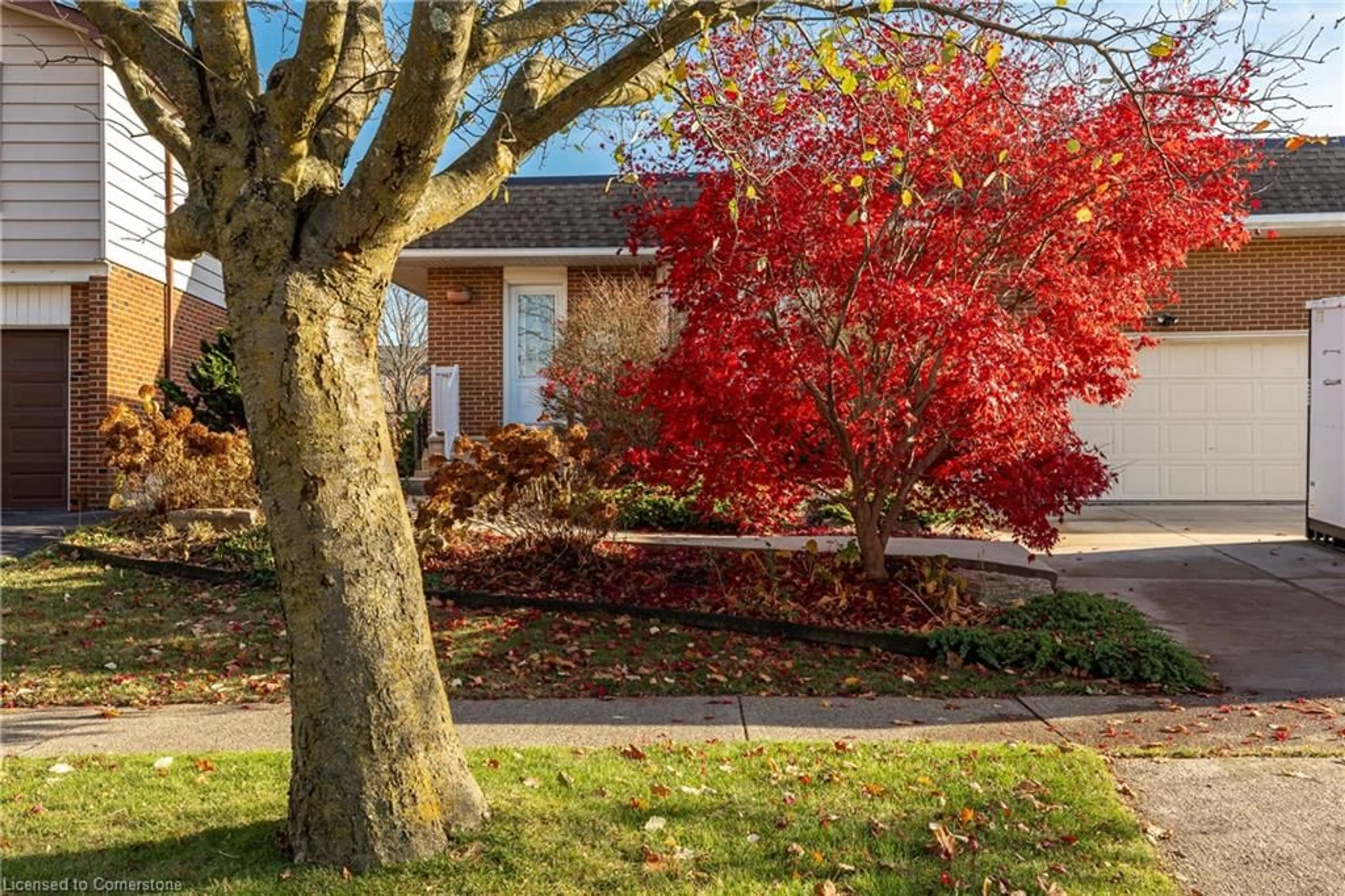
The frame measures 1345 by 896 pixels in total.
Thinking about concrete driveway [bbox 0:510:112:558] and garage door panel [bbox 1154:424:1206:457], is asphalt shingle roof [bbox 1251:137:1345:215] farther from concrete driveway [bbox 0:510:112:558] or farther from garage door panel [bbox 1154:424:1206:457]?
concrete driveway [bbox 0:510:112:558]

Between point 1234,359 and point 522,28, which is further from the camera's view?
point 1234,359

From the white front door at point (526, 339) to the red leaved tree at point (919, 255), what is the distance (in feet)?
26.8

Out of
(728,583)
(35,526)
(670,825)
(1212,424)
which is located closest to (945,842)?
(670,825)

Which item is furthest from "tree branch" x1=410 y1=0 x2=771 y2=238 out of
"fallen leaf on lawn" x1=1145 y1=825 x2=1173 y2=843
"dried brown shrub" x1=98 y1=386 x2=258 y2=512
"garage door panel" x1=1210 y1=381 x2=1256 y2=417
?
"garage door panel" x1=1210 y1=381 x2=1256 y2=417

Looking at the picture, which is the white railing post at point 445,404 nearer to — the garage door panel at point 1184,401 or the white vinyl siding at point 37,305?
the white vinyl siding at point 37,305

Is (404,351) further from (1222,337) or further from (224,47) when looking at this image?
(224,47)

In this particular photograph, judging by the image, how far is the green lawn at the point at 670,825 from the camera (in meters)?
3.40

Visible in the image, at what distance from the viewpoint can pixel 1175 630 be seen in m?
7.28

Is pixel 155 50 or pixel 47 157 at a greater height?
pixel 47 157

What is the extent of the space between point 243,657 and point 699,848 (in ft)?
14.1

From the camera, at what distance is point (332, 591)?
3.44 m

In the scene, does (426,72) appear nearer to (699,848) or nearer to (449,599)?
(699,848)

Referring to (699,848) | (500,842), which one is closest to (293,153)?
(500,842)

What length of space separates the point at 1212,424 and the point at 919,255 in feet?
30.7
